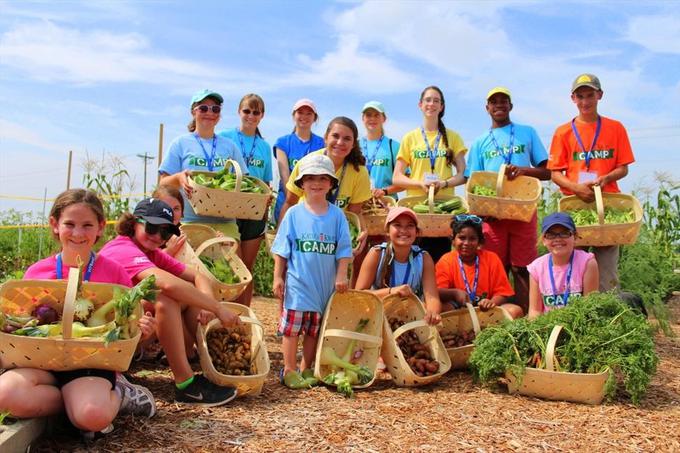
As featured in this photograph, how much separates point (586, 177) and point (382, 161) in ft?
6.53

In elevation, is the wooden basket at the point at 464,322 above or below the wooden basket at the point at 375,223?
below

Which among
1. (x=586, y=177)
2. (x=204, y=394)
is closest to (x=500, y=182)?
(x=586, y=177)

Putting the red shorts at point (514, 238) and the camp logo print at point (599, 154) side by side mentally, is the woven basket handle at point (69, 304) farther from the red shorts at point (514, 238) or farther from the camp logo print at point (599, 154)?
the camp logo print at point (599, 154)

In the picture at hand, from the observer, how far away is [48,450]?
10.2 feet

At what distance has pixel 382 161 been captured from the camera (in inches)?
265

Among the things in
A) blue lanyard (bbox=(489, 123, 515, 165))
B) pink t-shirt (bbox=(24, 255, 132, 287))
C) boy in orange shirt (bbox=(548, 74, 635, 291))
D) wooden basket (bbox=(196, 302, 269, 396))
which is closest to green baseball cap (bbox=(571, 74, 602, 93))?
boy in orange shirt (bbox=(548, 74, 635, 291))

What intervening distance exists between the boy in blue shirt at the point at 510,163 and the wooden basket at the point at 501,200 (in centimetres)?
13

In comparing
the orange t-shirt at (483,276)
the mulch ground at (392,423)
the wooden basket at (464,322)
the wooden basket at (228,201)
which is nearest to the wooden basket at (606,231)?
the orange t-shirt at (483,276)

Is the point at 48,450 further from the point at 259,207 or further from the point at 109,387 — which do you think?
the point at 259,207

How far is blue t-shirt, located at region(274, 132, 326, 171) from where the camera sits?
6.37 metres

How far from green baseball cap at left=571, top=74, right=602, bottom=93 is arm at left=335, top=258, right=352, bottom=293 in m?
2.67

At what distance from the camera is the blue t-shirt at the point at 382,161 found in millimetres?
6711

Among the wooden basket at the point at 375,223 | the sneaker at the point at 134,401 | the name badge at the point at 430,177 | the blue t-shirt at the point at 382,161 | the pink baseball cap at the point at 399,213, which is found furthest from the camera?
the blue t-shirt at the point at 382,161

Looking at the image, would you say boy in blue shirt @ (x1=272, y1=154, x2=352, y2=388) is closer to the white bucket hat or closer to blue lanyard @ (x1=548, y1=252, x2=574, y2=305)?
the white bucket hat
